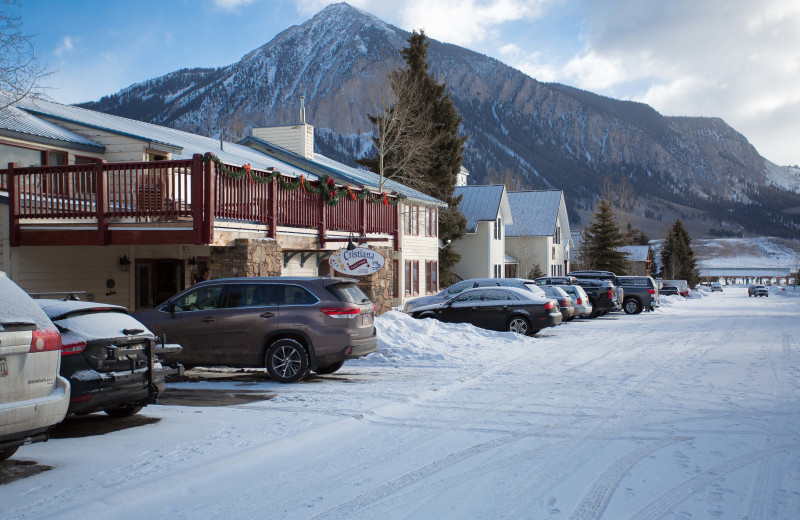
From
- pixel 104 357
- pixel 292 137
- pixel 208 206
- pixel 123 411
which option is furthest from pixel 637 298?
pixel 104 357

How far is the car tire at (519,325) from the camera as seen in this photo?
19797 mm

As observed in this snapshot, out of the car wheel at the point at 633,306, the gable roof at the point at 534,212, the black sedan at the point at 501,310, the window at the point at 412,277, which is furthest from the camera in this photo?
the gable roof at the point at 534,212

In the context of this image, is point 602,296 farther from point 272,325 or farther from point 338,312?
point 272,325

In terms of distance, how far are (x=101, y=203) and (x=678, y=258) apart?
3565 inches

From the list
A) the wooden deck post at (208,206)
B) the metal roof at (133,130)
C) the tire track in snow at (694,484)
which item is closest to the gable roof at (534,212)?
the metal roof at (133,130)

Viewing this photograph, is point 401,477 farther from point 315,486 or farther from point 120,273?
point 120,273

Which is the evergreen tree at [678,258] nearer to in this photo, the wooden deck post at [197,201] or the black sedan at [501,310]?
the black sedan at [501,310]

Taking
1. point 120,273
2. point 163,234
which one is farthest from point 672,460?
point 120,273

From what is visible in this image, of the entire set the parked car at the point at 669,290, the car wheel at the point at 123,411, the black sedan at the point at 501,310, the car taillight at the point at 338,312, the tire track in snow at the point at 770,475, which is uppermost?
the car taillight at the point at 338,312

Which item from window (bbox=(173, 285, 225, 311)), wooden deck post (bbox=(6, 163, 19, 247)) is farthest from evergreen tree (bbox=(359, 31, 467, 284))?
window (bbox=(173, 285, 225, 311))

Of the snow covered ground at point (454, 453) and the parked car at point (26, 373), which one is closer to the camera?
the snow covered ground at point (454, 453)

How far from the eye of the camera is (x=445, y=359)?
14.4m

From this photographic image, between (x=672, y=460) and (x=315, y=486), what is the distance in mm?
3410

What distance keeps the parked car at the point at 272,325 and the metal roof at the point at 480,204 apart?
35668mm
